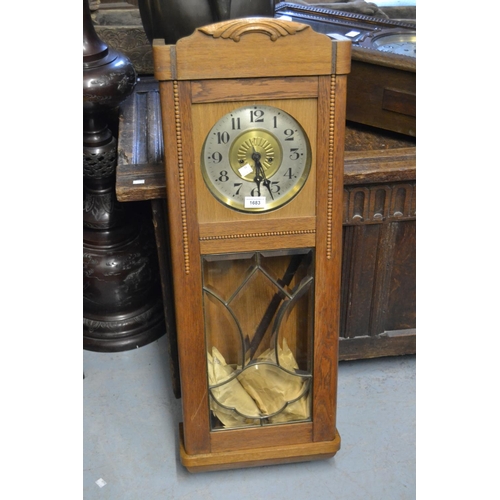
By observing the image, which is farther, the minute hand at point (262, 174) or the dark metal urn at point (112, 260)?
the dark metal urn at point (112, 260)

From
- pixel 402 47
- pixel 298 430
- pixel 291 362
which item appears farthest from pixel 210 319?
pixel 402 47

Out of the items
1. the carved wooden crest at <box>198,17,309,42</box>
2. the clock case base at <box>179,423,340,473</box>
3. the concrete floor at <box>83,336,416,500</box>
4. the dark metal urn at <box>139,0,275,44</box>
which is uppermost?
the dark metal urn at <box>139,0,275,44</box>

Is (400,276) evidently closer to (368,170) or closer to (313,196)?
(368,170)

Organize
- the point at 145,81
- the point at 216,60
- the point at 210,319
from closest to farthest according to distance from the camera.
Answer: the point at 216,60, the point at 210,319, the point at 145,81

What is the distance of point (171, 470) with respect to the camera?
1.59m

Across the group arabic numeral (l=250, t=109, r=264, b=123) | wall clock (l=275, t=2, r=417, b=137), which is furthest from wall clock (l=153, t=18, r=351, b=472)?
wall clock (l=275, t=2, r=417, b=137)

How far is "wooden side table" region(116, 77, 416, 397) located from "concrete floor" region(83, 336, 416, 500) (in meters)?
0.09

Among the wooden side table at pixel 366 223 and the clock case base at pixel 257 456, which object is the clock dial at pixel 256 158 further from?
the clock case base at pixel 257 456

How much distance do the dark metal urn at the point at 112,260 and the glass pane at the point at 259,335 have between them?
2.00 feet

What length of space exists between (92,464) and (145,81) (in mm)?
1261

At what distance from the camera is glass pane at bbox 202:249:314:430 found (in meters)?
1.38

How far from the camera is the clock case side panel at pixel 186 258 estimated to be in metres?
1.21

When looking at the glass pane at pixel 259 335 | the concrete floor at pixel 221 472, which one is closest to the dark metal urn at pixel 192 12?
the glass pane at pixel 259 335

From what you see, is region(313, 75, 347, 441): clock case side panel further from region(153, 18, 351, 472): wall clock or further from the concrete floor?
the concrete floor
